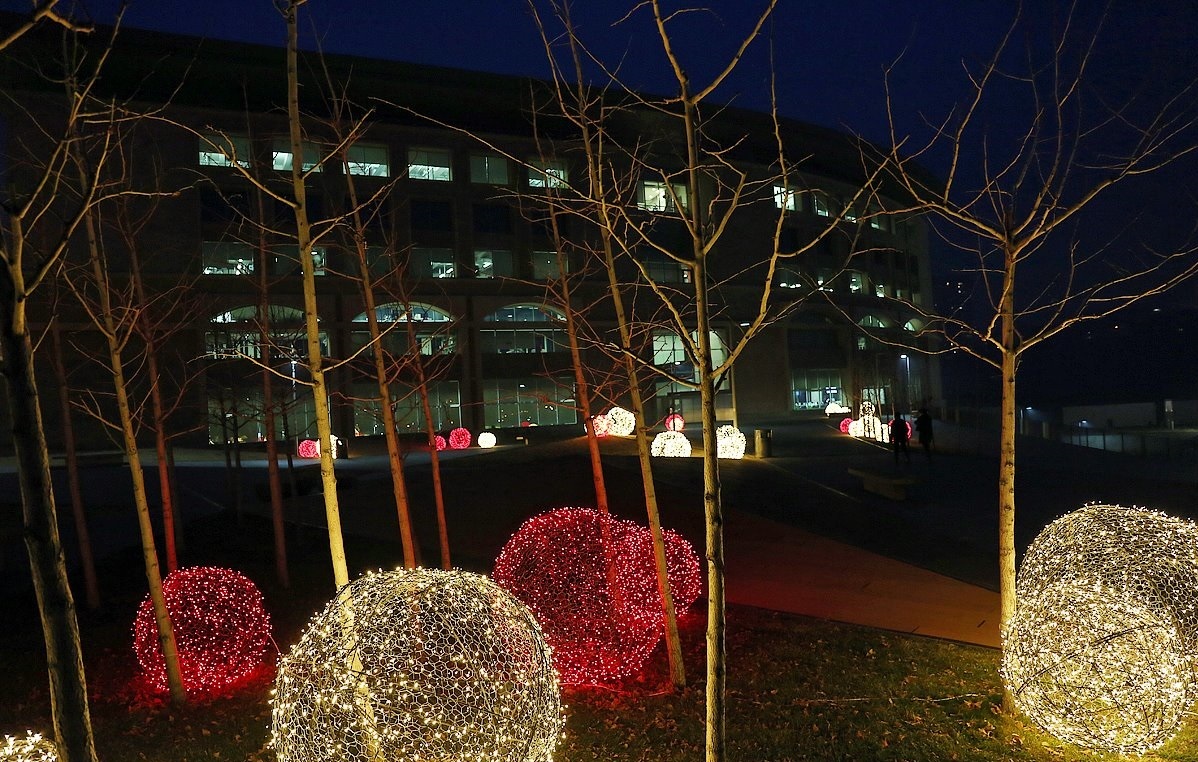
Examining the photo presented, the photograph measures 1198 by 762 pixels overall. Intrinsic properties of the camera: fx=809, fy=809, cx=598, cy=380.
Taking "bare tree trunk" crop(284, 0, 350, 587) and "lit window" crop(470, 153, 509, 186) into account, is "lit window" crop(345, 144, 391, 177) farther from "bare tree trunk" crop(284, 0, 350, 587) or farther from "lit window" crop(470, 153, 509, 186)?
"bare tree trunk" crop(284, 0, 350, 587)

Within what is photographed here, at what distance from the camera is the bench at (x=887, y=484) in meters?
16.7

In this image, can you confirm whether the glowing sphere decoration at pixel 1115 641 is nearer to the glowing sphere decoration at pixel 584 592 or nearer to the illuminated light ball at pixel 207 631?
the glowing sphere decoration at pixel 584 592

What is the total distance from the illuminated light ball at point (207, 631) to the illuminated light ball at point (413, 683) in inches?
136

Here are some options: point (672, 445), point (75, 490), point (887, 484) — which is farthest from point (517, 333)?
point (75, 490)

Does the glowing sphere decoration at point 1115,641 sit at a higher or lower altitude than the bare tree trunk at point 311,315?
lower

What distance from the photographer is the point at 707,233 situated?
16.8 ft

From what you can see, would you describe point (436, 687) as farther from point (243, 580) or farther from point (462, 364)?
point (462, 364)

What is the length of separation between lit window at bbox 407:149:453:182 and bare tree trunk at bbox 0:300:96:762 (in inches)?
1498

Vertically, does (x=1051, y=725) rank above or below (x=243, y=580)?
below

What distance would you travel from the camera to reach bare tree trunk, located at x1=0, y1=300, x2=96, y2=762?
343cm

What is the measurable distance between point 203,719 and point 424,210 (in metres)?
34.8

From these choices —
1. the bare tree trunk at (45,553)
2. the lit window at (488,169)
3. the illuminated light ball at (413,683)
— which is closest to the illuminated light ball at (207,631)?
the illuminated light ball at (413,683)

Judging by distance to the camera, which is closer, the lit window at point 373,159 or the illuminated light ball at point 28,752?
the illuminated light ball at point 28,752

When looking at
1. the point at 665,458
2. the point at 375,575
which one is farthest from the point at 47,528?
the point at 665,458
